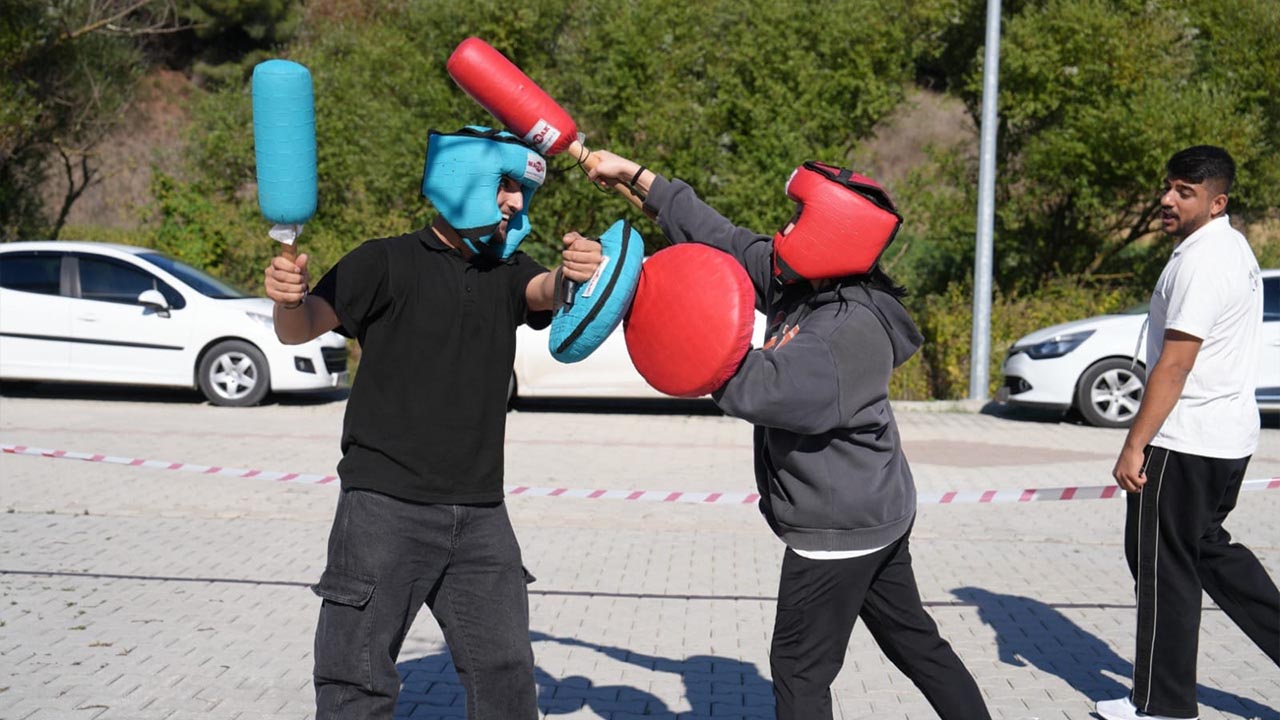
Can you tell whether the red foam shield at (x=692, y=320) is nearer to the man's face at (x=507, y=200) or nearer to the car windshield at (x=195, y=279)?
the man's face at (x=507, y=200)

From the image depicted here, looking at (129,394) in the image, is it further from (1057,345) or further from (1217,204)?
(1217,204)

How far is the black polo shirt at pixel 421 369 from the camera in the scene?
330 centimetres

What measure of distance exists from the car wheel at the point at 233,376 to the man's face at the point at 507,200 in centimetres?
1032

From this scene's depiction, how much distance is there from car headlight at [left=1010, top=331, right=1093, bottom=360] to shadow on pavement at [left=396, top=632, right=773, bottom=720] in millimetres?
8436

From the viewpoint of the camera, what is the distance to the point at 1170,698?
173 inches

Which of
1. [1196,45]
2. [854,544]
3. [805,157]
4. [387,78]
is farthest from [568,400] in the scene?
[854,544]

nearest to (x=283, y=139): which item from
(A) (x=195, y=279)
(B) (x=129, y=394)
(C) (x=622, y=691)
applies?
(C) (x=622, y=691)

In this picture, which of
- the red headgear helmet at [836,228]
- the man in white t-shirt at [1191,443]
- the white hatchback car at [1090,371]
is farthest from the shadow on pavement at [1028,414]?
the red headgear helmet at [836,228]

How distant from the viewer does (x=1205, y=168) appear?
170 inches

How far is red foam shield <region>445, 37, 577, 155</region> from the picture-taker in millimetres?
3467

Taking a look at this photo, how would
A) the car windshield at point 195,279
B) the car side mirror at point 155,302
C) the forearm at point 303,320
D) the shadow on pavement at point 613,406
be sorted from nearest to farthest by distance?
the forearm at point 303,320 → the car side mirror at point 155,302 → the car windshield at point 195,279 → the shadow on pavement at point 613,406

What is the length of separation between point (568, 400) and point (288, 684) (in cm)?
961

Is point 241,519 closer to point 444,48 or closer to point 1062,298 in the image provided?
point 444,48

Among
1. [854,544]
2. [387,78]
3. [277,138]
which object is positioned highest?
[387,78]
